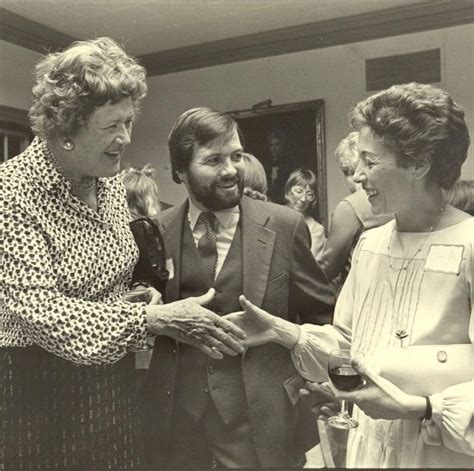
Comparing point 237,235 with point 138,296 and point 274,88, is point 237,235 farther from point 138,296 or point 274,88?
point 274,88

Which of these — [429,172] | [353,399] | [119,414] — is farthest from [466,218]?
[119,414]

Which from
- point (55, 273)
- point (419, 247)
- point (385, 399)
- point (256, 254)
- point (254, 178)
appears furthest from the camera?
point (254, 178)

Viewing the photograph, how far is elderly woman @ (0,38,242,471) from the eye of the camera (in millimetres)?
1269

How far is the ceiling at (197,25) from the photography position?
1.58 m

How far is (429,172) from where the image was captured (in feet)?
3.84

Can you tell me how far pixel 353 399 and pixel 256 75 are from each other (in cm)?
98

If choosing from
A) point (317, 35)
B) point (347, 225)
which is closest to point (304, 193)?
point (347, 225)

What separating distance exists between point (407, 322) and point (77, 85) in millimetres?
886

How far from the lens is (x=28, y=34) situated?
5.31 ft

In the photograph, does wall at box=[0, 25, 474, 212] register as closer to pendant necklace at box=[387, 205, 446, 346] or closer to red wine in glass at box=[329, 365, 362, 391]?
pendant necklace at box=[387, 205, 446, 346]

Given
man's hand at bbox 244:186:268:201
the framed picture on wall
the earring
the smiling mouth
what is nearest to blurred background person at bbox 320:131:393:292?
the framed picture on wall

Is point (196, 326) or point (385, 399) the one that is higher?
point (196, 326)

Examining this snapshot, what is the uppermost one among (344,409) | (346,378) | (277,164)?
(277,164)

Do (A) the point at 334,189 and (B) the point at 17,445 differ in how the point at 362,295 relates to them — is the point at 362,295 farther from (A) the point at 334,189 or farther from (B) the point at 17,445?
(B) the point at 17,445
